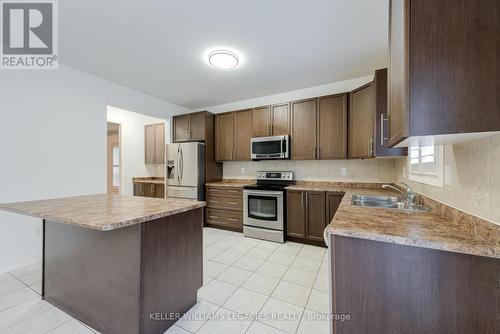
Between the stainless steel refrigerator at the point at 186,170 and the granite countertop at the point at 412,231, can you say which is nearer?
the granite countertop at the point at 412,231

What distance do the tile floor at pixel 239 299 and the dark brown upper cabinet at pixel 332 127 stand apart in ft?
4.98

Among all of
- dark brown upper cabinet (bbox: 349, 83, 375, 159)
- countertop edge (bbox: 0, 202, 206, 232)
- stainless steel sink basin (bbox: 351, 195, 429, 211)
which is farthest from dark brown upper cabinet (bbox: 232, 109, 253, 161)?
countertop edge (bbox: 0, 202, 206, 232)

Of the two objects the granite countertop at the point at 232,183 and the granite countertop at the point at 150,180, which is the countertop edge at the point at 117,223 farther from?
the granite countertop at the point at 150,180

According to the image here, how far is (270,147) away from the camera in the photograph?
11.6ft

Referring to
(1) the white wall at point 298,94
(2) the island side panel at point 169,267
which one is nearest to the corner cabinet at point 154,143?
(1) the white wall at point 298,94

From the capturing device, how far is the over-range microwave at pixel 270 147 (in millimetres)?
3406

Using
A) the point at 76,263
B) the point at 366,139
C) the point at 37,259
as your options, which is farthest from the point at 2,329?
the point at 366,139

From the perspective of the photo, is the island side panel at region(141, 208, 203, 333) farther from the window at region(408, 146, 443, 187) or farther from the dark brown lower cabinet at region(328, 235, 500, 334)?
the window at region(408, 146, 443, 187)

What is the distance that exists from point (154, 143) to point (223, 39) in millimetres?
3982

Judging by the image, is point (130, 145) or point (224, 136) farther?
point (130, 145)

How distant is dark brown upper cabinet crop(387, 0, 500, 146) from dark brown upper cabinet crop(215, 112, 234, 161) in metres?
3.37

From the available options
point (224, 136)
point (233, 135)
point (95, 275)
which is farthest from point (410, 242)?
point (224, 136)

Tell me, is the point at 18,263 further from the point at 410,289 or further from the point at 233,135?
the point at 410,289

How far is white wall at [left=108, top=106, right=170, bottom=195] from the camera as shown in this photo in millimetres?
5109
